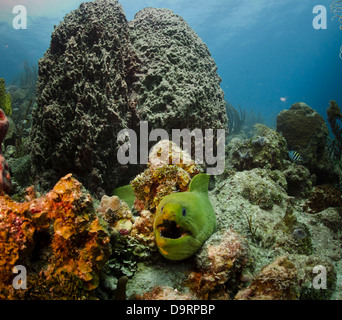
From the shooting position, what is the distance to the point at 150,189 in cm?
305

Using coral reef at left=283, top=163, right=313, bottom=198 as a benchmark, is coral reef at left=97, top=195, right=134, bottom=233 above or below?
below

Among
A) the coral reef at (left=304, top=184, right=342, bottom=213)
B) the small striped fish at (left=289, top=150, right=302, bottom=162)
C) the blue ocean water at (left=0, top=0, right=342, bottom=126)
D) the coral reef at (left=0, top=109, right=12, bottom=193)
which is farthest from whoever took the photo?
the blue ocean water at (left=0, top=0, right=342, bottom=126)

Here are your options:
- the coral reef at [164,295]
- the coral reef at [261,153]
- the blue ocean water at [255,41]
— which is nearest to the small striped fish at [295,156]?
the coral reef at [261,153]

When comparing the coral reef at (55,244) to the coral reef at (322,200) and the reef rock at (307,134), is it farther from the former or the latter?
the reef rock at (307,134)

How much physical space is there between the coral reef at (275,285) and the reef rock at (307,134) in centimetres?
453

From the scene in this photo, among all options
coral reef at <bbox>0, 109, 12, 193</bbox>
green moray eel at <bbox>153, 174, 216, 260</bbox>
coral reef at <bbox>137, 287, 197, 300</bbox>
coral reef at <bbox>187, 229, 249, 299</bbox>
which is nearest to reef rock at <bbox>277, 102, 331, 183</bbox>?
coral reef at <bbox>187, 229, 249, 299</bbox>

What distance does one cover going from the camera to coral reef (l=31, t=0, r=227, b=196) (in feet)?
12.0

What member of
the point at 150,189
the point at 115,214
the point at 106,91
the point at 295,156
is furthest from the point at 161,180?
the point at 295,156

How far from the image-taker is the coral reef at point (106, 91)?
3.66 m

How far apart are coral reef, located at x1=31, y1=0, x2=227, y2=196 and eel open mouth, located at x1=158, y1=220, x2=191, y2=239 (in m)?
2.09

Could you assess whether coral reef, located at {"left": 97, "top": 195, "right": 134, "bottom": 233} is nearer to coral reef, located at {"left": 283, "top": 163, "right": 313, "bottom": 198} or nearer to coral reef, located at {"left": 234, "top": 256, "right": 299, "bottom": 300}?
coral reef, located at {"left": 234, "top": 256, "right": 299, "bottom": 300}

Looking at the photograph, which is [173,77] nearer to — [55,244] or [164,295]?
[55,244]
